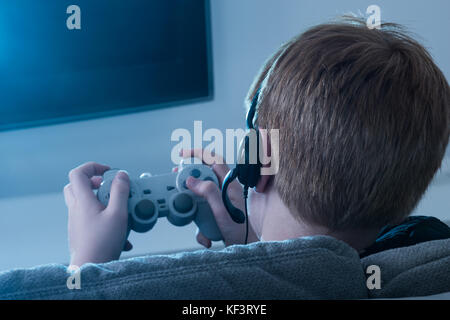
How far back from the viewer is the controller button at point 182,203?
74cm

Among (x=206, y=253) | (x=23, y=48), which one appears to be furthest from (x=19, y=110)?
(x=206, y=253)

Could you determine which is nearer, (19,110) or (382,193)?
(382,193)

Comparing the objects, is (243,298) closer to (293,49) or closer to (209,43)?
(293,49)

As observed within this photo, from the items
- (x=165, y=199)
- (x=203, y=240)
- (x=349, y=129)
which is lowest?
(x=203, y=240)

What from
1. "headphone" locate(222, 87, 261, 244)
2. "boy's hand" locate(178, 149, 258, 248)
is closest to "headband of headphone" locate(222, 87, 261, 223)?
"headphone" locate(222, 87, 261, 244)

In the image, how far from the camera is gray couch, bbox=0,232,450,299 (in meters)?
0.40

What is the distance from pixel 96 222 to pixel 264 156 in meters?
0.28

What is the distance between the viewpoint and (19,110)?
1371 mm

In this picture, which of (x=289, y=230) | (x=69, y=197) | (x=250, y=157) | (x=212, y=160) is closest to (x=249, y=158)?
(x=250, y=157)

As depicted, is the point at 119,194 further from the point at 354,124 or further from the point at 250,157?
the point at 354,124

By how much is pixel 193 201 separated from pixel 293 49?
307mm

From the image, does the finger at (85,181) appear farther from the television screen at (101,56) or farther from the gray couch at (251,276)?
the television screen at (101,56)

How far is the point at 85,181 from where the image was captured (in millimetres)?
747

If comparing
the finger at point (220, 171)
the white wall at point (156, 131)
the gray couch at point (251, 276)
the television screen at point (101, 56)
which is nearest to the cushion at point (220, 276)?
the gray couch at point (251, 276)
